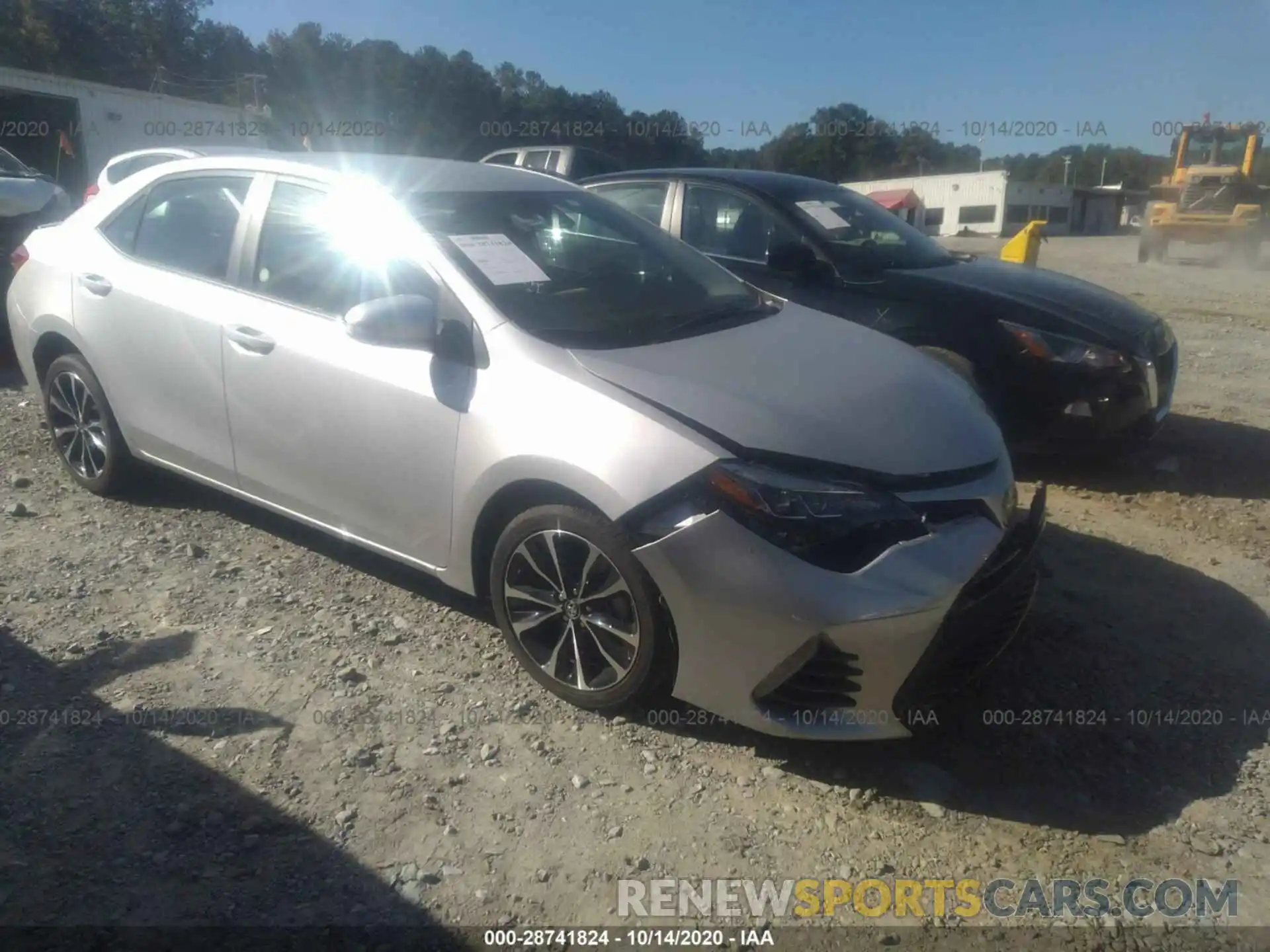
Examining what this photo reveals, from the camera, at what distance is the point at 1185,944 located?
2.39m

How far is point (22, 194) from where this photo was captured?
9.07m

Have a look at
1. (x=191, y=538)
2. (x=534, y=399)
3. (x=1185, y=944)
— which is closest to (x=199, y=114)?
(x=191, y=538)

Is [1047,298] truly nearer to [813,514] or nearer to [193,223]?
[813,514]

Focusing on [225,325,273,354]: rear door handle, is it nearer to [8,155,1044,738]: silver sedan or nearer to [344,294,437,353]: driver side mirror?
[8,155,1044,738]: silver sedan

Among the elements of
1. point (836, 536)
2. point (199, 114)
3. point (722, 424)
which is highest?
point (199, 114)

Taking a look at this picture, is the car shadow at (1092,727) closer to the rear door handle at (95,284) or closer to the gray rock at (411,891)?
the gray rock at (411,891)

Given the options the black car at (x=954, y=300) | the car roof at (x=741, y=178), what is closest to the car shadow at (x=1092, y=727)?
the black car at (x=954, y=300)

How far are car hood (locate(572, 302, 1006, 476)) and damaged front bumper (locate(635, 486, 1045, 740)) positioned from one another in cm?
30

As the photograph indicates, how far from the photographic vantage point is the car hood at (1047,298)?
16.6 ft

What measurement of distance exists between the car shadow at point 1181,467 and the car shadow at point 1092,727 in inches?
53.3

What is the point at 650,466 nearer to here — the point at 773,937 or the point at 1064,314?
the point at 773,937

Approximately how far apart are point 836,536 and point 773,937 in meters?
1.05

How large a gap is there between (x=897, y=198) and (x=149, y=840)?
141 ft

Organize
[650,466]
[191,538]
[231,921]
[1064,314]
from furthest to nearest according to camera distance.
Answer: [1064,314], [191,538], [650,466], [231,921]
